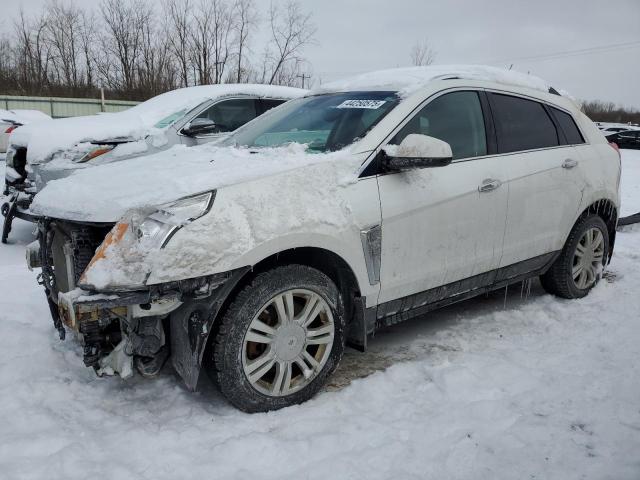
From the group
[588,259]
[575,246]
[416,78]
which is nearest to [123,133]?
[416,78]

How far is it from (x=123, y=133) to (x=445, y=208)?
4316 millimetres

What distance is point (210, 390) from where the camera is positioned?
2.95 m

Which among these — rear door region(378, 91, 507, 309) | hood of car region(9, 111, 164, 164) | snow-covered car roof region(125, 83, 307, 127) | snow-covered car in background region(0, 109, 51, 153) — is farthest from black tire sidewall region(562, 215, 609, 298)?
snow-covered car in background region(0, 109, 51, 153)

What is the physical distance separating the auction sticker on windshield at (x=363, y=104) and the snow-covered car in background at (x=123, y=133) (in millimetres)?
2350

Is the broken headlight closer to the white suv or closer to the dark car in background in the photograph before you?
the white suv

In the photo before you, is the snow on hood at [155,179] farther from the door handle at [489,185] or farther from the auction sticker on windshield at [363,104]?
the door handle at [489,185]

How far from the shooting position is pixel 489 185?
3398mm

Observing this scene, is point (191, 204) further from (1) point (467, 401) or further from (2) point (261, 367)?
(1) point (467, 401)

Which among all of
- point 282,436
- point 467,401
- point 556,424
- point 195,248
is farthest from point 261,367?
Result: point 556,424

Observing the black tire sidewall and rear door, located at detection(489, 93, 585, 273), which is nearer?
rear door, located at detection(489, 93, 585, 273)

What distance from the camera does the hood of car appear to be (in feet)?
18.7

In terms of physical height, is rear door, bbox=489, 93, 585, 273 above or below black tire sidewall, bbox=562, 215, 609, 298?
above

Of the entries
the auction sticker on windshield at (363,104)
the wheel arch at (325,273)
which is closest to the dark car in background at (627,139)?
the auction sticker on windshield at (363,104)

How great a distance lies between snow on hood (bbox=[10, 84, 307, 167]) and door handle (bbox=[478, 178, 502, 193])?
293 cm
